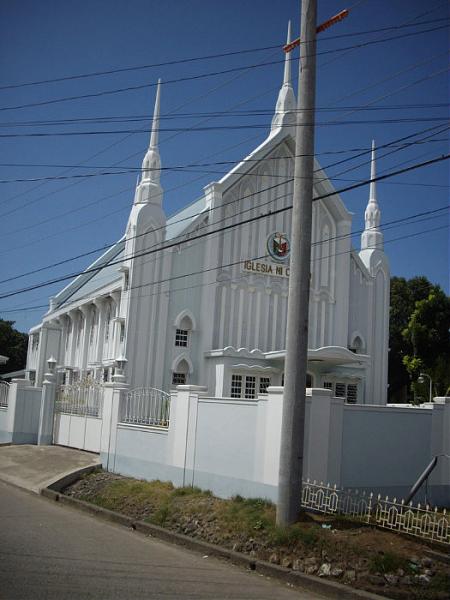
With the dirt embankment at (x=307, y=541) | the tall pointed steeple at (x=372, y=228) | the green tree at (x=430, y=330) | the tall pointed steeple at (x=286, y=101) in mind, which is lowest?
the dirt embankment at (x=307, y=541)

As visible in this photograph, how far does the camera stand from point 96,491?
49.9 ft

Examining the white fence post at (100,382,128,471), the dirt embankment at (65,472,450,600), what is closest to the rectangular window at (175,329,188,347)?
the white fence post at (100,382,128,471)

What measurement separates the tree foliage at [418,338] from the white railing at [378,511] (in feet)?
91.5

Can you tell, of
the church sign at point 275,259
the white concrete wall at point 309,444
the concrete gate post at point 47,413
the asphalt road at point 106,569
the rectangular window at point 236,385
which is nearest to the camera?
the asphalt road at point 106,569

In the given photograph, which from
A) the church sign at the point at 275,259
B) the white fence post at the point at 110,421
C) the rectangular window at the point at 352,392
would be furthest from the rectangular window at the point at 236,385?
the white fence post at the point at 110,421

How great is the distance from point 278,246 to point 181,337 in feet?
19.5

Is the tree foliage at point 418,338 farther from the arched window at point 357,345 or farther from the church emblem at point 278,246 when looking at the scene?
the church emblem at point 278,246

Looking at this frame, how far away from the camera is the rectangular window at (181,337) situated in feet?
88.9

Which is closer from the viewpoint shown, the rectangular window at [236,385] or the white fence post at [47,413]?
the white fence post at [47,413]

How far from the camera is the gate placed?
2066cm

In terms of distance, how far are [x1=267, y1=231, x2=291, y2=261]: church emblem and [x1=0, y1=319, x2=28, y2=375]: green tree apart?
42.4 m

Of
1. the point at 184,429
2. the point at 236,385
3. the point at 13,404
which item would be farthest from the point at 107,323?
the point at 184,429

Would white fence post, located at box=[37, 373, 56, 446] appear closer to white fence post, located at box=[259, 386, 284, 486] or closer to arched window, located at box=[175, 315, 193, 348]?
arched window, located at box=[175, 315, 193, 348]

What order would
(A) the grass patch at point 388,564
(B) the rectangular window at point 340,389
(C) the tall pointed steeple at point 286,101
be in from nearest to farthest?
1. (A) the grass patch at point 388,564
2. (B) the rectangular window at point 340,389
3. (C) the tall pointed steeple at point 286,101
